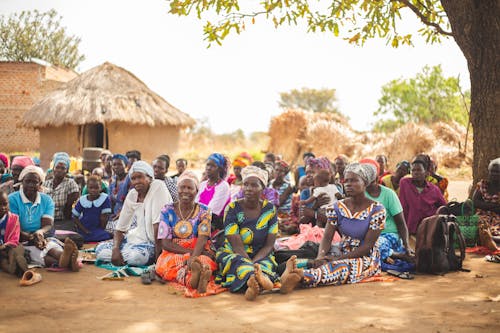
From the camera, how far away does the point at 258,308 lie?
4051 millimetres

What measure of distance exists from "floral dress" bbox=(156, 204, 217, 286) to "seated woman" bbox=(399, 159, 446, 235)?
3.12m

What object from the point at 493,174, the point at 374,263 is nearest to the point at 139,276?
the point at 374,263

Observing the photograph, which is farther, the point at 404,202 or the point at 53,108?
the point at 53,108

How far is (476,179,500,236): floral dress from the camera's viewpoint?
6555 millimetres

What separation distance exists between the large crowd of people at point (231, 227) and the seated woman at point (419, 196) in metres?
0.01

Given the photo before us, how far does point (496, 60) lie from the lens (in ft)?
22.3

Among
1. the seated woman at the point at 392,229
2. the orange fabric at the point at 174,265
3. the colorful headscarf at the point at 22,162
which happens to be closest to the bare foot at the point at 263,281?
the orange fabric at the point at 174,265

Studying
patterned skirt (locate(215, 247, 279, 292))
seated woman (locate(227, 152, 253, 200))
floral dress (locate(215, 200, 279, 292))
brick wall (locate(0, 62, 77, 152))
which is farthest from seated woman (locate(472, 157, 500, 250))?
brick wall (locate(0, 62, 77, 152))

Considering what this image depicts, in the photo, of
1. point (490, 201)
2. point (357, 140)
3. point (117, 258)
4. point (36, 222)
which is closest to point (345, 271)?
point (117, 258)

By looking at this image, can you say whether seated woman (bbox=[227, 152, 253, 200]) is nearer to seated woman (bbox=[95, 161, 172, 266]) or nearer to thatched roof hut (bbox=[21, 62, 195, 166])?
seated woman (bbox=[95, 161, 172, 266])

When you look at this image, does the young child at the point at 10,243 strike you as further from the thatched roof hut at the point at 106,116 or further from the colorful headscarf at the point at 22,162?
the thatched roof hut at the point at 106,116

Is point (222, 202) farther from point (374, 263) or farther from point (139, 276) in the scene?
point (374, 263)

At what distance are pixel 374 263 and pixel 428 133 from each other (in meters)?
12.8

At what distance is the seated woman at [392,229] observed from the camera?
213 inches
